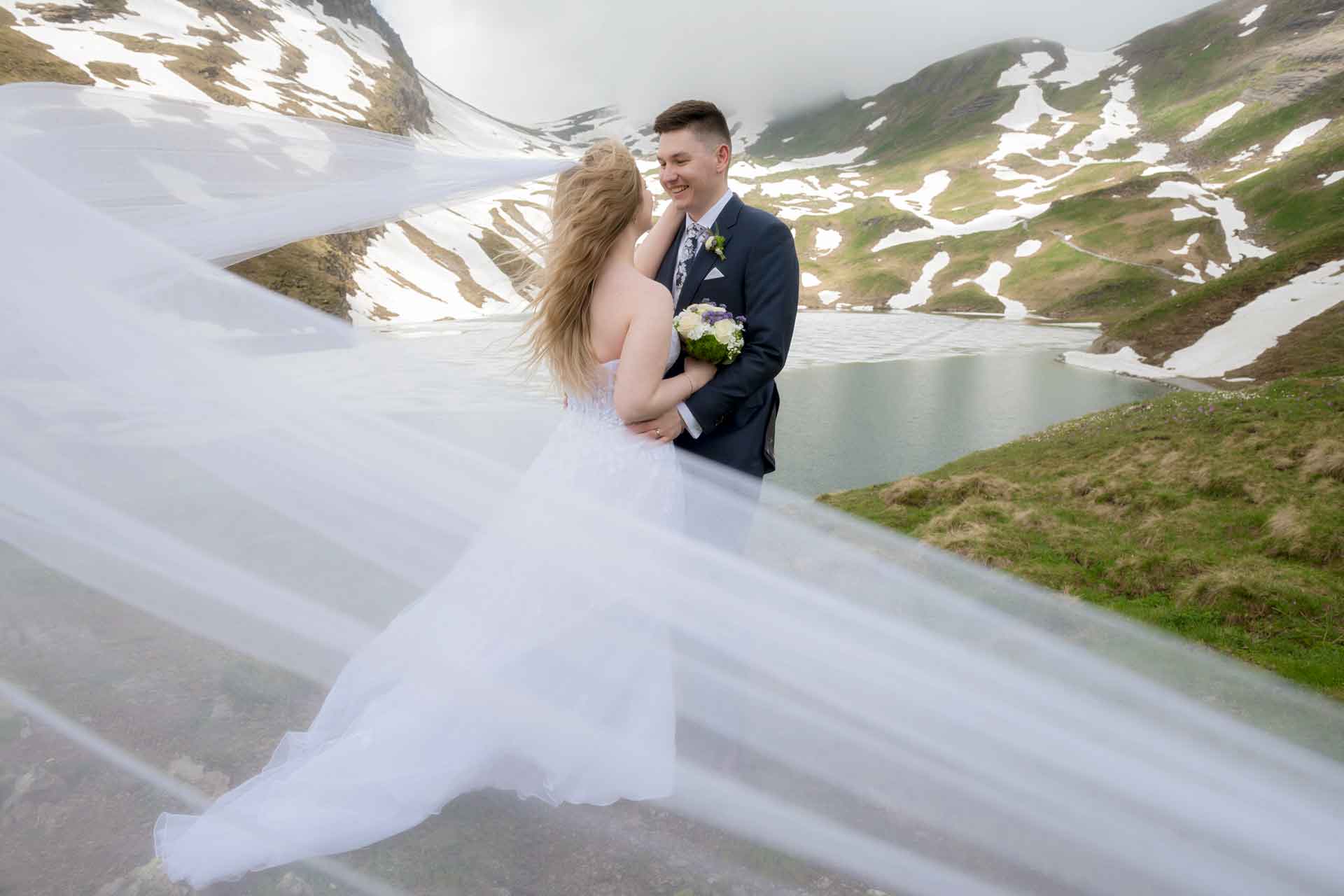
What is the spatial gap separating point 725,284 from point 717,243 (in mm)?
222

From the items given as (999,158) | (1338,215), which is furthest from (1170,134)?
(1338,215)

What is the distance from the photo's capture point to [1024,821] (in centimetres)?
372

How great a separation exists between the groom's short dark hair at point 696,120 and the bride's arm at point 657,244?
47 centimetres

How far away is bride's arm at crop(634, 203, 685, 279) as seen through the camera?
4469 millimetres

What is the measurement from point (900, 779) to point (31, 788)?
4.29m

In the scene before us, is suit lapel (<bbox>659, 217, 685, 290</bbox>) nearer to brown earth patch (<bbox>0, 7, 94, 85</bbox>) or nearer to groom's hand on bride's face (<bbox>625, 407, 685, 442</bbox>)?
groom's hand on bride's face (<bbox>625, 407, 685, 442</bbox>)

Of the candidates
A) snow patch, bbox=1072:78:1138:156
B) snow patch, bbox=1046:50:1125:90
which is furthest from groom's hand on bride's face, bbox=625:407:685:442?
snow patch, bbox=1046:50:1125:90

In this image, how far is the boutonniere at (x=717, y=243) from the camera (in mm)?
4148

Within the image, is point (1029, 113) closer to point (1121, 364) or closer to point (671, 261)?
point (1121, 364)

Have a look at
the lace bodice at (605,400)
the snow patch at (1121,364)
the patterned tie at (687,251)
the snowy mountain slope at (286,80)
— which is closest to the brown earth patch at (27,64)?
the snowy mountain slope at (286,80)

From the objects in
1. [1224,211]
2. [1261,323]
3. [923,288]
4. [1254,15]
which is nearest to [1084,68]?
[1254,15]

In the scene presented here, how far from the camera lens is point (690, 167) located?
13.4 ft

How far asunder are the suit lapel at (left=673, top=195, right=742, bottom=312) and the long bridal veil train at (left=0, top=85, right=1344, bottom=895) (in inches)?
37.4

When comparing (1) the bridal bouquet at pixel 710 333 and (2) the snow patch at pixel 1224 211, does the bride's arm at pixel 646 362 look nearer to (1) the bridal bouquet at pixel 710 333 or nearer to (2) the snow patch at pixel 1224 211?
(1) the bridal bouquet at pixel 710 333
